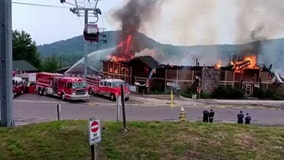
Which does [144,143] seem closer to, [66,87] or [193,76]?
[66,87]

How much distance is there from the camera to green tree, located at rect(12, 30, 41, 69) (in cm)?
7650

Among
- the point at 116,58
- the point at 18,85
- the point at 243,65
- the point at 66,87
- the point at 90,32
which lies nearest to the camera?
the point at 66,87

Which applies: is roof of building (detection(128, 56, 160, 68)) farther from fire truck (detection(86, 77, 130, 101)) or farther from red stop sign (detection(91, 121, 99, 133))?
red stop sign (detection(91, 121, 99, 133))

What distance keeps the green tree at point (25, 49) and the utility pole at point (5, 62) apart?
6464 centimetres

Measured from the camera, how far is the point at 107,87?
134 feet

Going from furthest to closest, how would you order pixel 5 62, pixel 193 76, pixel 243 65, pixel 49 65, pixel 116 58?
pixel 49 65 < pixel 116 58 < pixel 243 65 < pixel 193 76 < pixel 5 62

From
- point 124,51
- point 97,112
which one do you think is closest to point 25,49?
point 124,51

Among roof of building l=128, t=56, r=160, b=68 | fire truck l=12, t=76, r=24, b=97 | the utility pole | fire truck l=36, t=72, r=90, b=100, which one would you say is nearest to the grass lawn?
the utility pole

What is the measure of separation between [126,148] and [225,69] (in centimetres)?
4601

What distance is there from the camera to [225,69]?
5475 centimetres

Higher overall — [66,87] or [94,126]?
[94,126]

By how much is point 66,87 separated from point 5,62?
24494 mm

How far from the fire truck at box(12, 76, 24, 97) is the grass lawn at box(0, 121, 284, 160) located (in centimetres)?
3046

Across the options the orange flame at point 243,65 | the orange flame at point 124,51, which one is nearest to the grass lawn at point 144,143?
the orange flame at point 243,65
